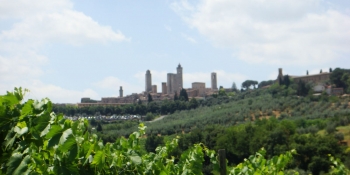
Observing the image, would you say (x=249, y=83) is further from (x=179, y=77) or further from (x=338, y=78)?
(x=338, y=78)

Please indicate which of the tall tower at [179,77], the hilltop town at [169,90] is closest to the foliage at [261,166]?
the hilltop town at [169,90]

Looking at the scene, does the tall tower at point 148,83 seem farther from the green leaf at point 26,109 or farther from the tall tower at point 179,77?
the green leaf at point 26,109

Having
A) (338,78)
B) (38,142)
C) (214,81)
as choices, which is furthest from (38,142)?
(214,81)

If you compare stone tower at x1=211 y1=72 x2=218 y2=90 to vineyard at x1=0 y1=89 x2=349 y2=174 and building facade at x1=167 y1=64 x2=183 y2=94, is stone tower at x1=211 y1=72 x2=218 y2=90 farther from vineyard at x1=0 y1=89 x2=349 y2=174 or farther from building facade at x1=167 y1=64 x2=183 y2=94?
vineyard at x1=0 y1=89 x2=349 y2=174

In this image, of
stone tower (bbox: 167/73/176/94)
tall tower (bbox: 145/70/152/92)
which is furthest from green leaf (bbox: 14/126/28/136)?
stone tower (bbox: 167/73/176/94)

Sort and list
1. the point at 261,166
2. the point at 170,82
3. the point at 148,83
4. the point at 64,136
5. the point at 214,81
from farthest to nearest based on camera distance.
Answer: the point at 214,81 < the point at 170,82 < the point at 148,83 < the point at 261,166 < the point at 64,136

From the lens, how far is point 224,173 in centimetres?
246

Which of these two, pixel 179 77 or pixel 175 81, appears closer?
pixel 175 81

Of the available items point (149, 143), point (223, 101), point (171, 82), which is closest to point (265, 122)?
point (149, 143)

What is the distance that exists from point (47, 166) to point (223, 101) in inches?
2783

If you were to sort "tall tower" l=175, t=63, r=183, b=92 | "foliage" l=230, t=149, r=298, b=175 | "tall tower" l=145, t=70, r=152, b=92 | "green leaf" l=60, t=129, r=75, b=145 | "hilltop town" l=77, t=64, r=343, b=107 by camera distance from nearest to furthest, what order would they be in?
"green leaf" l=60, t=129, r=75, b=145 → "foliage" l=230, t=149, r=298, b=175 → "hilltop town" l=77, t=64, r=343, b=107 → "tall tower" l=145, t=70, r=152, b=92 → "tall tower" l=175, t=63, r=183, b=92

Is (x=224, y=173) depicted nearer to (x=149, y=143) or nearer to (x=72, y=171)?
(x=72, y=171)

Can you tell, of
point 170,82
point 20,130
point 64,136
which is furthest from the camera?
point 170,82

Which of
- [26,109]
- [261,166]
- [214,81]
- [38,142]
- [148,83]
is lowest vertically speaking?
[261,166]
